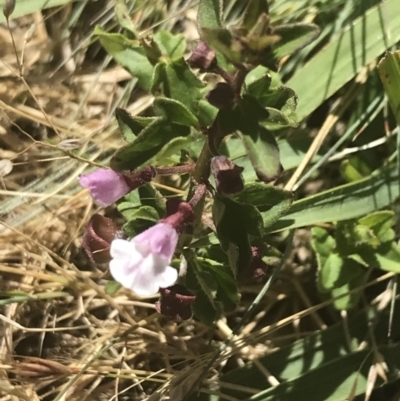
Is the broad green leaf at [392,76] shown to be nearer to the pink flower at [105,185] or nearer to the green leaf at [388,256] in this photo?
the green leaf at [388,256]

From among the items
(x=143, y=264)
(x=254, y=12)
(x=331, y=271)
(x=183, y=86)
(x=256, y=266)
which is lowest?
(x=331, y=271)

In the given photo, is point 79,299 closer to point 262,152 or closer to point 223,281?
point 223,281

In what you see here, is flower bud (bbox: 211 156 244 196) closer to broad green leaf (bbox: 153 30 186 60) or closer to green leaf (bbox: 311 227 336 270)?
broad green leaf (bbox: 153 30 186 60)

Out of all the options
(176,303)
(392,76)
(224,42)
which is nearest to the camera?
(224,42)

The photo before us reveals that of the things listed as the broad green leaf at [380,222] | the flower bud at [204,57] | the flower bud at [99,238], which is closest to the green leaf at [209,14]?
the flower bud at [204,57]

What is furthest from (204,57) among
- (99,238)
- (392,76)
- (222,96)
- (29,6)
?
(29,6)
